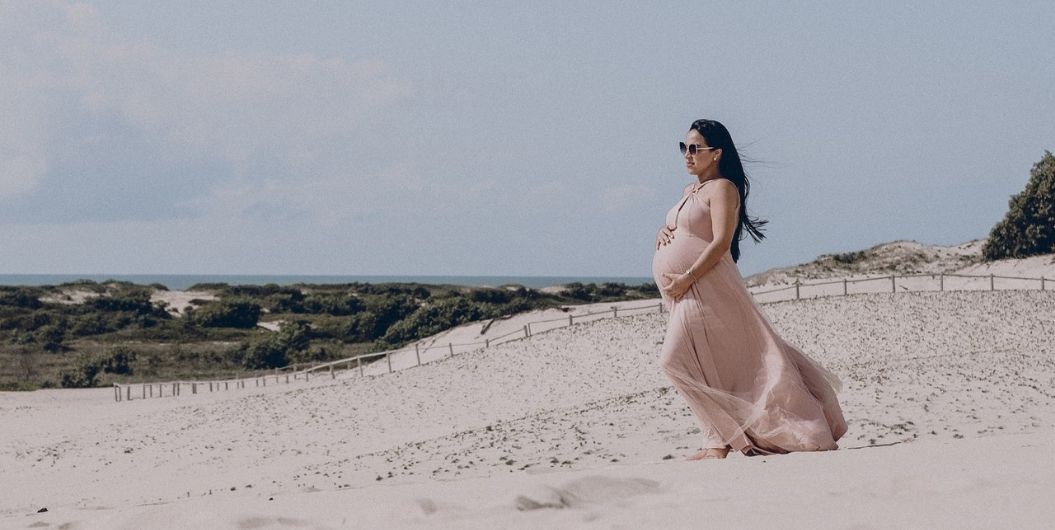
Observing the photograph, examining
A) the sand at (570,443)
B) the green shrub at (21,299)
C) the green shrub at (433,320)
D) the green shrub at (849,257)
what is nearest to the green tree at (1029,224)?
the green shrub at (849,257)

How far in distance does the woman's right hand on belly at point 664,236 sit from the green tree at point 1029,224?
38204 mm

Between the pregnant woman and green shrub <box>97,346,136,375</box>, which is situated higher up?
the pregnant woman

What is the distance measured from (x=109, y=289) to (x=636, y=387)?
65.9 meters

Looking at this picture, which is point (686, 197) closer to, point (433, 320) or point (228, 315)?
point (433, 320)

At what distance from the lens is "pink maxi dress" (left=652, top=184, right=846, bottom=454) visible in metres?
7.71

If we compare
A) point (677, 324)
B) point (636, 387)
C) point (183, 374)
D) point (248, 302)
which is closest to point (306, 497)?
point (677, 324)

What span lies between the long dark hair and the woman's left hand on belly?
1.53ft

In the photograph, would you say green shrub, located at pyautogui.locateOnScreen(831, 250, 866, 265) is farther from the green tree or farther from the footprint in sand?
the footprint in sand

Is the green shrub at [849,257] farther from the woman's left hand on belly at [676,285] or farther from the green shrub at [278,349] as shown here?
the woman's left hand on belly at [676,285]

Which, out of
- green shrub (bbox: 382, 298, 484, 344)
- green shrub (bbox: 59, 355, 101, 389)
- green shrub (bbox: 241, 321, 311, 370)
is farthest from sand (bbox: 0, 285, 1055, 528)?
green shrub (bbox: 382, 298, 484, 344)

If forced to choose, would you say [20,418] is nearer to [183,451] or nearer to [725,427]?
[183,451]

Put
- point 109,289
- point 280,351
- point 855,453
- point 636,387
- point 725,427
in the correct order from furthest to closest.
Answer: point 109,289, point 280,351, point 636,387, point 725,427, point 855,453

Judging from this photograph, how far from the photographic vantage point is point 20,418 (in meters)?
28.7

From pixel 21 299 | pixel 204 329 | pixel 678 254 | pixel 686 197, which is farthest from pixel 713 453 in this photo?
pixel 21 299
